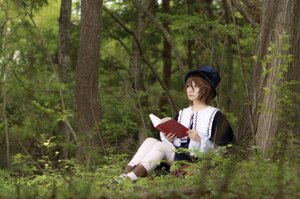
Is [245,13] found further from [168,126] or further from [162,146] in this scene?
[168,126]

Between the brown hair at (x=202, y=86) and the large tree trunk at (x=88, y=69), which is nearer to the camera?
the brown hair at (x=202, y=86)

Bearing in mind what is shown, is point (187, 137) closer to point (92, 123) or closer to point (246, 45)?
point (92, 123)

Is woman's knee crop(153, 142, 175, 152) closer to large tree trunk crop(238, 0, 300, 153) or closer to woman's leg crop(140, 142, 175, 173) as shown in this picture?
woman's leg crop(140, 142, 175, 173)

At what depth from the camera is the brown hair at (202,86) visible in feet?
25.9

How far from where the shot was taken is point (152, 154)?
7.58m

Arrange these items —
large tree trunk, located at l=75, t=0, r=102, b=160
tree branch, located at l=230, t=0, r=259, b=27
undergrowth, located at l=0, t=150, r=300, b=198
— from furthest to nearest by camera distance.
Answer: tree branch, located at l=230, t=0, r=259, b=27, large tree trunk, located at l=75, t=0, r=102, b=160, undergrowth, located at l=0, t=150, r=300, b=198

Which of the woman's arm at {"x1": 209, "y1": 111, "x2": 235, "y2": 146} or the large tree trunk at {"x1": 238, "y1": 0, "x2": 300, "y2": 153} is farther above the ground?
the large tree trunk at {"x1": 238, "y1": 0, "x2": 300, "y2": 153}

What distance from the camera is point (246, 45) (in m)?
18.9

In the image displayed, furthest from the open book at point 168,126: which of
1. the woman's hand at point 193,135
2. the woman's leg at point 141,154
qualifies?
the woman's leg at point 141,154

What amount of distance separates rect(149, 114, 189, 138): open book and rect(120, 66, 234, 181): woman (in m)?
0.09

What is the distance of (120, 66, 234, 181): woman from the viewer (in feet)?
24.7

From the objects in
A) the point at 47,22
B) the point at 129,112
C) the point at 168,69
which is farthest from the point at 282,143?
the point at 47,22

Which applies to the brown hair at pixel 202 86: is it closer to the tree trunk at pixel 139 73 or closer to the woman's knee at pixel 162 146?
the woman's knee at pixel 162 146

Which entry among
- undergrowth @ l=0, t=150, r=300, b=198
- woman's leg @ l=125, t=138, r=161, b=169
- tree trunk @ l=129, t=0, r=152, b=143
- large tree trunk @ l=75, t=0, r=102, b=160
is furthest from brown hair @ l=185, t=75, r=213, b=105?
large tree trunk @ l=75, t=0, r=102, b=160
